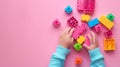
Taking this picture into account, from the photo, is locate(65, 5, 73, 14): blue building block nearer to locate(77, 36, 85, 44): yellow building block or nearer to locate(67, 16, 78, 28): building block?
locate(67, 16, 78, 28): building block

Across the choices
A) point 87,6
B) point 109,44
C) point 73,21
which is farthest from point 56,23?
point 109,44

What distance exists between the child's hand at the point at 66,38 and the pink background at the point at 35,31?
33mm

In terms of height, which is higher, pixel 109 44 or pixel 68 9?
pixel 68 9

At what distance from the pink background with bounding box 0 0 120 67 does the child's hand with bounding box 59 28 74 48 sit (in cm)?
3

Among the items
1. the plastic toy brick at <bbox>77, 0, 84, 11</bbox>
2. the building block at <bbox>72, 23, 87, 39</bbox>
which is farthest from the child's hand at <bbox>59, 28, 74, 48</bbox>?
the plastic toy brick at <bbox>77, 0, 84, 11</bbox>

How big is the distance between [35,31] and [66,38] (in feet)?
0.63

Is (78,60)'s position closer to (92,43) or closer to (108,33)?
(92,43)

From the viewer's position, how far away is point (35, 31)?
160cm

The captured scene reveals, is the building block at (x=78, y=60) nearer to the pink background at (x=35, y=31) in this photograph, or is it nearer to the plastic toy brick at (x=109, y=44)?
the pink background at (x=35, y=31)

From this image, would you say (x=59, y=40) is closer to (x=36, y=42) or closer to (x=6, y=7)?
(x=36, y=42)

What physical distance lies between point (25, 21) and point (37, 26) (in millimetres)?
77

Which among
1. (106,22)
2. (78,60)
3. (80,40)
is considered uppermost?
(106,22)

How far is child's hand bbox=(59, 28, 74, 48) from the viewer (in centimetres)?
155

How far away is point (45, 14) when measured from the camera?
5.24 ft
